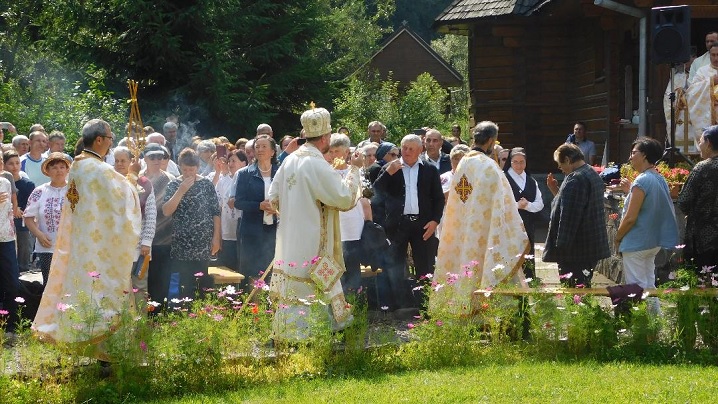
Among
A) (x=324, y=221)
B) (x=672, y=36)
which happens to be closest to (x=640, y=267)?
(x=324, y=221)

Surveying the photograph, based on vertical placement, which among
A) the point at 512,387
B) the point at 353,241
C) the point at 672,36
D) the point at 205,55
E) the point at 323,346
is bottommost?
the point at 512,387

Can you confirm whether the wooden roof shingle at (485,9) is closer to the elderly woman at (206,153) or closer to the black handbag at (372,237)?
the elderly woman at (206,153)

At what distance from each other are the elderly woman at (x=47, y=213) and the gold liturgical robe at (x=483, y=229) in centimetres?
369

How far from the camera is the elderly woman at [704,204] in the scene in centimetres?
945

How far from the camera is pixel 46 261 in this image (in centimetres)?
1077

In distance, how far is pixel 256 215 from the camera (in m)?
11.2

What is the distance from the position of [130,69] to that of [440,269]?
1667 centimetres

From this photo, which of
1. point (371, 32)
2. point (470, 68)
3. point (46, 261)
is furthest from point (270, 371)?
point (371, 32)

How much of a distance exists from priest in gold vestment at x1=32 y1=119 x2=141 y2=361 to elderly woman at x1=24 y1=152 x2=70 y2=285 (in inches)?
92.7

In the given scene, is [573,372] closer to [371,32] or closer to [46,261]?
[46,261]

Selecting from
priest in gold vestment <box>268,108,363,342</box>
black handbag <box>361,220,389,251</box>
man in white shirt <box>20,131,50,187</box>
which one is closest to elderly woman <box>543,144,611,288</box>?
black handbag <box>361,220,389,251</box>

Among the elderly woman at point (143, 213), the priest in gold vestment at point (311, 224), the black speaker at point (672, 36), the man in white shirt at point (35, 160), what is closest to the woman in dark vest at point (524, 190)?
the black speaker at point (672, 36)

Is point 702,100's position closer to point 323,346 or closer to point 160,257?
point 160,257

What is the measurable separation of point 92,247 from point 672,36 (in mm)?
7649
